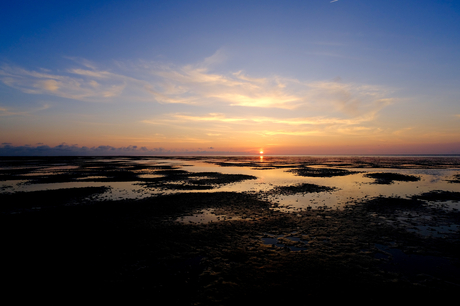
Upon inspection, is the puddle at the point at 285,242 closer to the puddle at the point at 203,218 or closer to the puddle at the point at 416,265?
the puddle at the point at 416,265

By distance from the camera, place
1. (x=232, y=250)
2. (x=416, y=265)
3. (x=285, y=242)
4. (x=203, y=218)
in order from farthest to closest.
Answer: (x=203, y=218) < (x=285, y=242) < (x=232, y=250) < (x=416, y=265)

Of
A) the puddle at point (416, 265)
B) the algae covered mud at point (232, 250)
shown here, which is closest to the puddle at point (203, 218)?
the algae covered mud at point (232, 250)

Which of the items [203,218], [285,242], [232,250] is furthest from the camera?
[203,218]

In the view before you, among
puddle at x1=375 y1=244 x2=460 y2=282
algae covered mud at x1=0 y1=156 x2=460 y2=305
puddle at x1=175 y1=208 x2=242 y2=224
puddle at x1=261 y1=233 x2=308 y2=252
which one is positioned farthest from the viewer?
puddle at x1=175 y1=208 x2=242 y2=224

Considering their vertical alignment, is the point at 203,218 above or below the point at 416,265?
below

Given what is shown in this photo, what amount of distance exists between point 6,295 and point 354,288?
12405mm

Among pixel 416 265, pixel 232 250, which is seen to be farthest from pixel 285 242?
pixel 416 265

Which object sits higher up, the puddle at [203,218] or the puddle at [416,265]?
the puddle at [416,265]

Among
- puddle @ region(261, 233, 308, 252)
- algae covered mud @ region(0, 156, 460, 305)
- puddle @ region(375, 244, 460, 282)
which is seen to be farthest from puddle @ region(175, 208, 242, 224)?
puddle @ region(375, 244, 460, 282)

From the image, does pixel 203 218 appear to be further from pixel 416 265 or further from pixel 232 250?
pixel 416 265

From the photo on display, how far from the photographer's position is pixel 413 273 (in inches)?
354

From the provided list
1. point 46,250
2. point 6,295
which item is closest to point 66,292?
point 6,295

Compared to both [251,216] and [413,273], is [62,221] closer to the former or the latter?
[251,216]

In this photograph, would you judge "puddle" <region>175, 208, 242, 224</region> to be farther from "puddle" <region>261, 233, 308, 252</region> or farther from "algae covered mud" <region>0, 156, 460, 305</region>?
"puddle" <region>261, 233, 308, 252</region>
